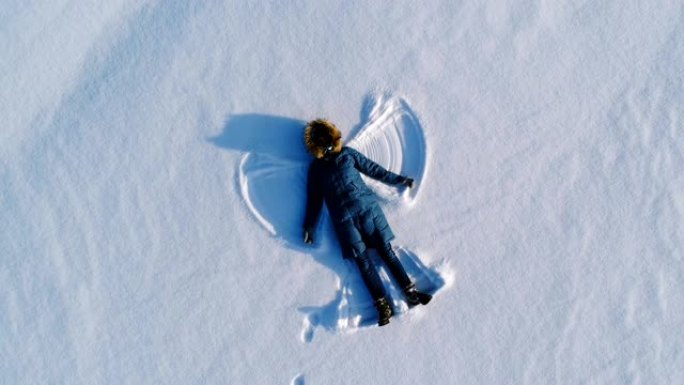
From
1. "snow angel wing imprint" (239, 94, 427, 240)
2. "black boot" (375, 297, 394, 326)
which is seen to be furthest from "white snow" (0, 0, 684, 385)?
"black boot" (375, 297, 394, 326)

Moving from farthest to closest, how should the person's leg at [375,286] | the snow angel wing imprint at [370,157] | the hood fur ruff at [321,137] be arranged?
the snow angel wing imprint at [370,157] → the person's leg at [375,286] → the hood fur ruff at [321,137]

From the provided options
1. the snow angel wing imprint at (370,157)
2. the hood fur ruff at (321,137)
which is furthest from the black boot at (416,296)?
the hood fur ruff at (321,137)

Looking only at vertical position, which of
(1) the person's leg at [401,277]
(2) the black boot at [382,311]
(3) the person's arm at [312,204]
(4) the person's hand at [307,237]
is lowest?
(2) the black boot at [382,311]

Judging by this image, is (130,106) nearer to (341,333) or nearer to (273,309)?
(273,309)

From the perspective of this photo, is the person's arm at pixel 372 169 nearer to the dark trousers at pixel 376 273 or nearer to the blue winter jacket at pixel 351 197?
the blue winter jacket at pixel 351 197

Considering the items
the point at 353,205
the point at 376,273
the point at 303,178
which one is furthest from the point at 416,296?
the point at 303,178

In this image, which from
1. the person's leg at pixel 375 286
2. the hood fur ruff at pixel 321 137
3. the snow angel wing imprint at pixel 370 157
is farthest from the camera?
the snow angel wing imprint at pixel 370 157

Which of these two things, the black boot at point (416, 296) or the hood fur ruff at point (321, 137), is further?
the black boot at point (416, 296)

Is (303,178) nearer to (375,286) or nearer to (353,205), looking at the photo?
(353,205)
